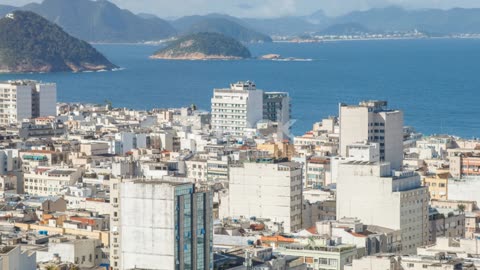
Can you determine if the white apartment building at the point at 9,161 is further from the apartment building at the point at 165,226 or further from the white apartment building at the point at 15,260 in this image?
the white apartment building at the point at 15,260

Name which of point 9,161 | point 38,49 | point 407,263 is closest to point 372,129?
point 9,161

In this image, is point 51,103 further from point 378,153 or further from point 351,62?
point 351,62

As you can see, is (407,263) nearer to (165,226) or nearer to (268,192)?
(165,226)

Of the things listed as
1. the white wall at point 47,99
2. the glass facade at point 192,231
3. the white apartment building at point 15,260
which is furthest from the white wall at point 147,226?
the white wall at point 47,99

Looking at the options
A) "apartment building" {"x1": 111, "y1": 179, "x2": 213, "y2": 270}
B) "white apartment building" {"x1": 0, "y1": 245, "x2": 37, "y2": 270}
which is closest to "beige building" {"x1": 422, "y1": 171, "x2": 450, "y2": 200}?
"apartment building" {"x1": 111, "y1": 179, "x2": 213, "y2": 270}

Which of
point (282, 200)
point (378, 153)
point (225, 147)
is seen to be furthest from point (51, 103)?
point (282, 200)

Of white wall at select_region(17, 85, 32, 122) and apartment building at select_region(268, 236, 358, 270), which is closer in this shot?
apartment building at select_region(268, 236, 358, 270)

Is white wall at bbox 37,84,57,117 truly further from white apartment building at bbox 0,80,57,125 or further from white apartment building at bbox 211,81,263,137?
white apartment building at bbox 211,81,263,137
